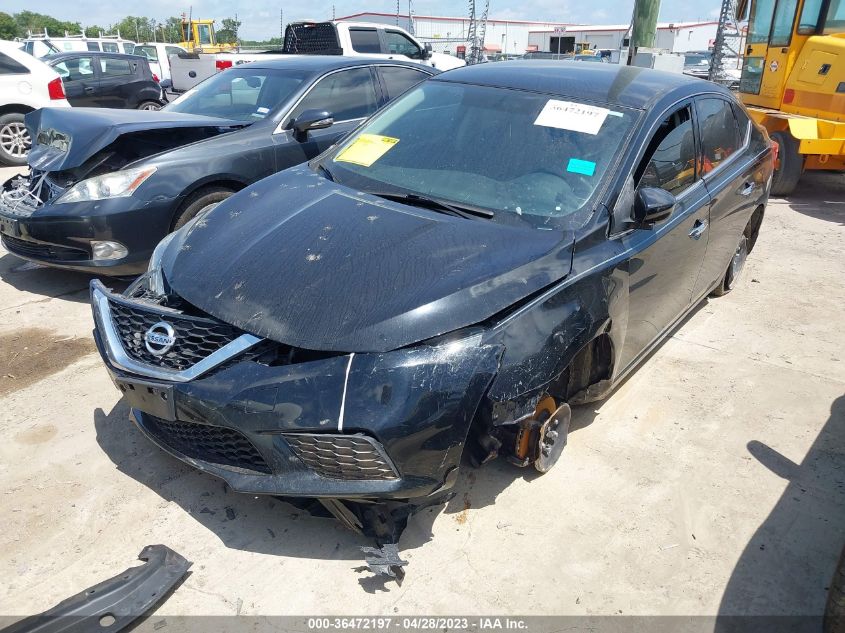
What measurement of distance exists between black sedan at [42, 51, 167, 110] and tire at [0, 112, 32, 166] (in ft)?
12.0

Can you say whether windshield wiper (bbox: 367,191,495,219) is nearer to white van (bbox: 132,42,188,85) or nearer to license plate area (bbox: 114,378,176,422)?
license plate area (bbox: 114,378,176,422)

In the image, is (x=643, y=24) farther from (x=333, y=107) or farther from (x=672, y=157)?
(x=672, y=157)

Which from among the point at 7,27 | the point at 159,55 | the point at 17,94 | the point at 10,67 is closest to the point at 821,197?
the point at 17,94

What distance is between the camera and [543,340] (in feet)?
7.94

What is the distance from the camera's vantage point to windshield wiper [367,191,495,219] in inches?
114

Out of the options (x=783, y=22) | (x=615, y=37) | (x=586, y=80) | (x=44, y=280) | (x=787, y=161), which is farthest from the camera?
(x=615, y=37)

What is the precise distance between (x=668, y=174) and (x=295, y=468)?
92.4 inches

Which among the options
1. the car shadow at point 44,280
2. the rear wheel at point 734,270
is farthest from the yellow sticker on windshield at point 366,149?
the rear wheel at point 734,270

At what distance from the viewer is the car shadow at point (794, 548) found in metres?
2.39

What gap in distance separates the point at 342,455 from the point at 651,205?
5.67 ft

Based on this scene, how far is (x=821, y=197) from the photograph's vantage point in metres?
8.41

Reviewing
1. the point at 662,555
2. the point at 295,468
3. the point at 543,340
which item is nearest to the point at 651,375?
the point at 662,555

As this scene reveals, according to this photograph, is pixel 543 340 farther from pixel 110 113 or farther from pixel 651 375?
pixel 110 113

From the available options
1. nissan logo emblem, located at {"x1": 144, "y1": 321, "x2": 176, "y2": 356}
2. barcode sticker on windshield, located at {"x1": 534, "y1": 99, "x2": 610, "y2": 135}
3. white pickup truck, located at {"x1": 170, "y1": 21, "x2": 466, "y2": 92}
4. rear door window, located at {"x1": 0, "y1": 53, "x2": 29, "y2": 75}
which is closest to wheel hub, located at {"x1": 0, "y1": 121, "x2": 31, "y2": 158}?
rear door window, located at {"x1": 0, "y1": 53, "x2": 29, "y2": 75}
